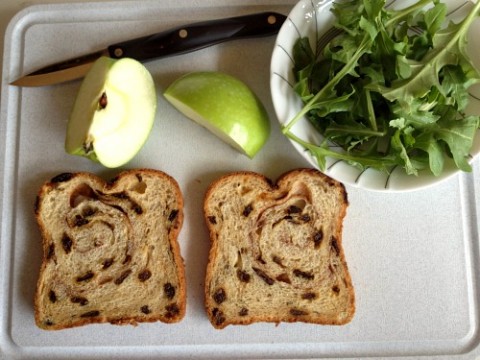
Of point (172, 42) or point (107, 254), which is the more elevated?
point (172, 42)

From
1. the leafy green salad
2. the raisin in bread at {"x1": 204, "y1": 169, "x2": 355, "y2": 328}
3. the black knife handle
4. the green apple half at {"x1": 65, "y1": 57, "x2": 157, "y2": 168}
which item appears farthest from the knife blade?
the raisin in bread at {"x1": 204, "y1": 169, "x2": 355, "y2": 328}

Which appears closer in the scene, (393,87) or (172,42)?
(393,87)

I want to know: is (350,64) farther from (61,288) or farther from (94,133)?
(61,288)

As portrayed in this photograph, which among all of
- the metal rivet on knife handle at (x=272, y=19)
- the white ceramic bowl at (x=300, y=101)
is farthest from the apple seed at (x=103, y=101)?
the metal rivet on knife handle at (x=272, y=19)

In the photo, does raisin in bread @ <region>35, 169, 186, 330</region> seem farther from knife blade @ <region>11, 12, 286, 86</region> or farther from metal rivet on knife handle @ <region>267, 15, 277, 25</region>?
metal rivet on knife handle @ <region>267, 15, 277, 25</region>

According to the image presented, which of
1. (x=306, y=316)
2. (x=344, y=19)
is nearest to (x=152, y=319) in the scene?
(x=306, y=316)

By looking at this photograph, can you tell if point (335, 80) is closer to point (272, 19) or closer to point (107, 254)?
point (272, 19)

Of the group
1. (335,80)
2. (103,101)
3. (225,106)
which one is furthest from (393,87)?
(103,101)

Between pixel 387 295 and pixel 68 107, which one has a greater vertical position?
pixel 68 107
